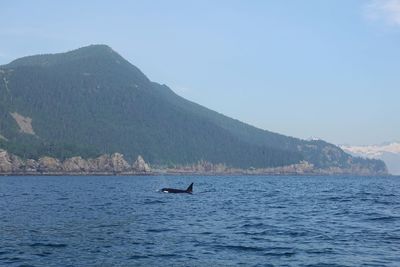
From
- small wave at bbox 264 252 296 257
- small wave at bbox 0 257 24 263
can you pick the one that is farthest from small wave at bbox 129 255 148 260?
small wave at bbox 264 252 296 257

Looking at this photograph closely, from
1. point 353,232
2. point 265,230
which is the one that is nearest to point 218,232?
point 265,230

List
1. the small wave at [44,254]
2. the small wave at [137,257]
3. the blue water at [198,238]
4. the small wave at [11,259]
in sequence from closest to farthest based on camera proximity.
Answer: the small wave at [11,259] → the blue water at [198,238] → the small wave at [137,257] → the small wave at [44,254]

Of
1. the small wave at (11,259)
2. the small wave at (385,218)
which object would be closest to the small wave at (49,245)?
the small wave at (11,259)

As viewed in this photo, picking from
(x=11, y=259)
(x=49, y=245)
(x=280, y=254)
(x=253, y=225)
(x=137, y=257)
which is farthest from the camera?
(x=253, y=225)

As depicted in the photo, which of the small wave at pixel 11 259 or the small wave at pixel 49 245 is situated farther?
the small wave at pixel 49 245

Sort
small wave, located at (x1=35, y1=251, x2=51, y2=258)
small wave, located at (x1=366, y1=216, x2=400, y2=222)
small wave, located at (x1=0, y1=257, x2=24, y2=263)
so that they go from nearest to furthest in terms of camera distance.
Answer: small wave, located at (x1=0, y1=257, x2=24, y2=263), small wave, located at (x1=35, y1=251, x2=51, y2=258), small wave, located at (x1=366, y1=216, x2=400, y2=222)

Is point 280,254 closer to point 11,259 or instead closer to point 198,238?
point 198,238

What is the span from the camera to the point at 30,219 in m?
53.6

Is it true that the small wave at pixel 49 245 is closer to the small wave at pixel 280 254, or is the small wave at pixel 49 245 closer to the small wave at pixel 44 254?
the small wave at pixel 44 254

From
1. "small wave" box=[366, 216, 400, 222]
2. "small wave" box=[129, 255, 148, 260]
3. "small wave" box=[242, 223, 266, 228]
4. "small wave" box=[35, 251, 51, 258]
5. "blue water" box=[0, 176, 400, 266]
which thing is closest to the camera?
"blue water" box=[0, 176, 400, 266]

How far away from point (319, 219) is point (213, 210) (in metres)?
16.1

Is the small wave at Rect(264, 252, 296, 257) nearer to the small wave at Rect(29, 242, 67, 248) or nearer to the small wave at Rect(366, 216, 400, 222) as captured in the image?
the small wave at Rect(29, 242, 67, 248)

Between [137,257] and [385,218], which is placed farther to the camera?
[385,218]

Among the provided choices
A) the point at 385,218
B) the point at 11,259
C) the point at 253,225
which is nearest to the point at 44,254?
the point at 11,259
